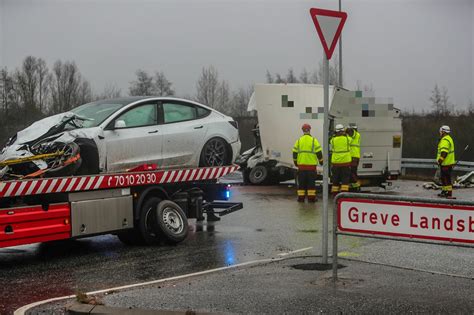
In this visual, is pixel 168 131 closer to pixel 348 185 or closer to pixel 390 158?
pixel 348 185

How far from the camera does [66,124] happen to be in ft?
31.7

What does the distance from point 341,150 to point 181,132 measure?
A: 6.41 meters

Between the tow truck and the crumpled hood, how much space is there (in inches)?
37.0

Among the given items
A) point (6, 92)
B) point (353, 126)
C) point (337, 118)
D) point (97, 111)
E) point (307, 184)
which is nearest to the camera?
point (97, 111)

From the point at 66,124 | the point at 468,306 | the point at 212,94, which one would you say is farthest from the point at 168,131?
the point at 212,94

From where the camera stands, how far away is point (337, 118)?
17719 millimetres

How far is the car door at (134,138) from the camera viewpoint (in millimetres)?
9656

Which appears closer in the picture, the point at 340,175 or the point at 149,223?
the point at 149,223

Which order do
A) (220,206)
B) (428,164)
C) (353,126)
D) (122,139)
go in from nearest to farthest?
(122,139)
(220,206)
(353,126)
(428,164)

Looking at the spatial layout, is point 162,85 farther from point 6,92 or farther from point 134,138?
point 134,138

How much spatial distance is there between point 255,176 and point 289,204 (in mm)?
5492

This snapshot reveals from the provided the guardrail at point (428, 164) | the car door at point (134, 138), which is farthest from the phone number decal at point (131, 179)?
the guardrail at point (428, 164)

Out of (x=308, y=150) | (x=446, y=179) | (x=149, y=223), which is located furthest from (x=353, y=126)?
(x=149, y=223)

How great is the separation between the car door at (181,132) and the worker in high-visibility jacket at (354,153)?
7040 millimetres
